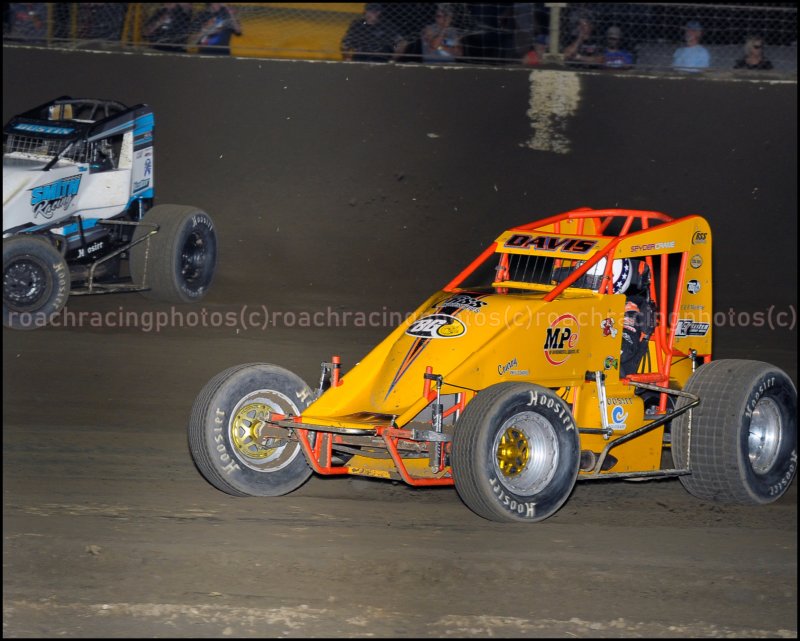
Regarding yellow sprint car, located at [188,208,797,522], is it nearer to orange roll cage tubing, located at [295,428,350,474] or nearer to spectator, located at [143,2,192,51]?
orange roll cage tubing, located at [295,428,350,474]

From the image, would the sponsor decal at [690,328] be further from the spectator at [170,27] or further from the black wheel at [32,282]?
the spectator at [170,27]

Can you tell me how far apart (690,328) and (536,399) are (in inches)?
65.6

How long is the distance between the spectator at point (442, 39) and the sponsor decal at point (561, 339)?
5.47 m

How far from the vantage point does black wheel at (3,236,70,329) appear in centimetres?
894

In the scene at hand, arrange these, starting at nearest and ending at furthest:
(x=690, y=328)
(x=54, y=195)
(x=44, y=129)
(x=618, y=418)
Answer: (x=618, y=418) < (x=690, y=328) < (x=54, y=195) < (x=44, y=129)

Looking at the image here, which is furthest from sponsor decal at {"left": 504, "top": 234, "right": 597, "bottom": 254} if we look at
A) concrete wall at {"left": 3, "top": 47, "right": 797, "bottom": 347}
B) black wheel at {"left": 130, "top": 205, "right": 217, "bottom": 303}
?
black wheel at {"left": 130, "top": 205, "right": 217, "bottom": 303}

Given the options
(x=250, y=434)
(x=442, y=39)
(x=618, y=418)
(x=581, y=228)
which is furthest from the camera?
(x=442, y=39)

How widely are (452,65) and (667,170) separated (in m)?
2.12

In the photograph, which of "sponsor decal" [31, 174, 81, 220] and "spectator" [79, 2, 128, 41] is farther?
"spectator" [79, 2, 128, 41]

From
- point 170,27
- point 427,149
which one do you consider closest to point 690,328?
point 427,149

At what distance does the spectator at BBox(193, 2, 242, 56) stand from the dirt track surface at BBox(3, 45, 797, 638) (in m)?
0.39

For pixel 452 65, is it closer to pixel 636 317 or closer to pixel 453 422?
pixel 636 317

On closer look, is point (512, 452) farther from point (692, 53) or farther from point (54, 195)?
point (692, 53)

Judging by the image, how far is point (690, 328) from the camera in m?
6.74
